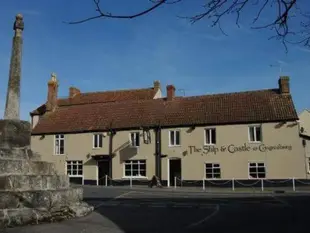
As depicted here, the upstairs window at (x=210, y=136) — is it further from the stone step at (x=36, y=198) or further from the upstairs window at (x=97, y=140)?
the stone step at (x=36, y=198)

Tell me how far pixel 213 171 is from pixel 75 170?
1396cm

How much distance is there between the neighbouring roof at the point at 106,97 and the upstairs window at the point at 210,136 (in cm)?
1234

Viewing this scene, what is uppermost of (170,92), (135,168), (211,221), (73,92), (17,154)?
(73,92)

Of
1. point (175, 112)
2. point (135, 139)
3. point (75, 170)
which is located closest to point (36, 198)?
point (135, 139)

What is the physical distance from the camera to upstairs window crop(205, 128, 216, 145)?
120ft

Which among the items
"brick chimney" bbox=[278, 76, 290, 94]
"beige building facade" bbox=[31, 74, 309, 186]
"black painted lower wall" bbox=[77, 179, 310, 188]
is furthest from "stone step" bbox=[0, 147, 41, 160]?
"brick chimney" bbox=[278, 76, 290, 94]

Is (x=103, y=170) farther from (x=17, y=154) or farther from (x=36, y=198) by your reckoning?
(x=36, y=198)

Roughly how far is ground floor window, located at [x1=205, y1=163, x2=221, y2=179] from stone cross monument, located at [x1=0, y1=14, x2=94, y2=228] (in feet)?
78.6

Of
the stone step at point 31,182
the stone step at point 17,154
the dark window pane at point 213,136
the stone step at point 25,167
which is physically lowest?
the stone step at point 31,182

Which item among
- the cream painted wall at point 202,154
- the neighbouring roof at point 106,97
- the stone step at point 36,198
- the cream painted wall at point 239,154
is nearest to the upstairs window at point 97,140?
the cream painted wall at point 202,154

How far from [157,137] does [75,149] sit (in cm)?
879

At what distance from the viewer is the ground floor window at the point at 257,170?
34.4m

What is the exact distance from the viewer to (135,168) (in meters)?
38.1

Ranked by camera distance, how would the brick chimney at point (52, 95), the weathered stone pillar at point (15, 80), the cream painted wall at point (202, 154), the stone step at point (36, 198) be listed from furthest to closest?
the brick chimney at point (52, 95) < the cream painted wall at point (202, 154) < the weathered stone pillar at point (15, 80) < the stone step at point (36, 198)
